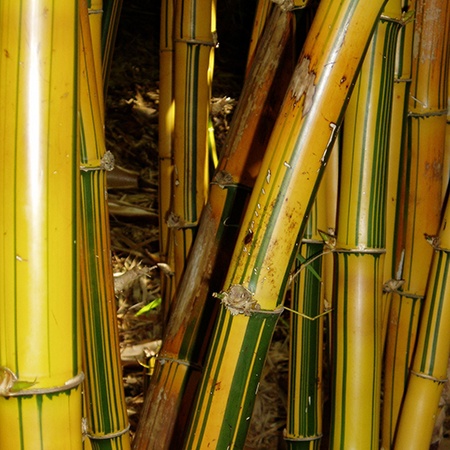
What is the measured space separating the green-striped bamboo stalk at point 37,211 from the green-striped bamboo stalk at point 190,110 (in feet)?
1.27

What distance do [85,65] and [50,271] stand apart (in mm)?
186

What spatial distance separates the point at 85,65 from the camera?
489 millimetres

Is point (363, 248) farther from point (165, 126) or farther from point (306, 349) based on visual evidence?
point (165, 126)

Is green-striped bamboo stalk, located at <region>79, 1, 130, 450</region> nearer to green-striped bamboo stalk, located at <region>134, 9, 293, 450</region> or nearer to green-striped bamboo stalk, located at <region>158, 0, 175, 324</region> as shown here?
green-striped bamboo stalk, located at <region>134, 9, 293, 450</region>

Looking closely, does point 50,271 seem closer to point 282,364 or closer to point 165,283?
point 165,283

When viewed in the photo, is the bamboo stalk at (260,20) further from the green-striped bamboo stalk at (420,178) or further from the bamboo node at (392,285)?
the bamboo node at (392,285)

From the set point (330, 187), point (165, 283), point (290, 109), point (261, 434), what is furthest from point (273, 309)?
point (261, 434)

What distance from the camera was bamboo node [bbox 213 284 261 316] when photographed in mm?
447

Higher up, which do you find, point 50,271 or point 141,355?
point 50,271

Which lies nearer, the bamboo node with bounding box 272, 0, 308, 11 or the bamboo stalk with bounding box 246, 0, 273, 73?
the bamboo node with bounding box 272, 0, 308, 11

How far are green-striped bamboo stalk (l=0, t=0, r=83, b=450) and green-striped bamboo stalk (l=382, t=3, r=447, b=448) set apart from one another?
1.32 feet

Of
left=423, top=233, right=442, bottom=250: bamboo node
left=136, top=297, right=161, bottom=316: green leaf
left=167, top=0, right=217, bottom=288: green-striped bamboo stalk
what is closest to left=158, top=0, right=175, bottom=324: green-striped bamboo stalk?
left=167, top=0, right=217, bottom=288: green-striped bamboo stalk

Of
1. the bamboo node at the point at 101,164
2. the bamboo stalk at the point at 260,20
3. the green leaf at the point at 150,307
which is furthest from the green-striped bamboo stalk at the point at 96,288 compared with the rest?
the green leaf at the point at 150,307

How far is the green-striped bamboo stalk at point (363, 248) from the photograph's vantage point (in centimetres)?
56
